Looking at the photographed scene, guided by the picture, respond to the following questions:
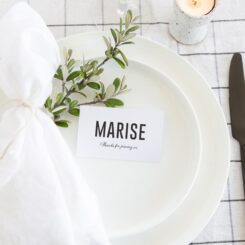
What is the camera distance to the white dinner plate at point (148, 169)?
65 centimetres

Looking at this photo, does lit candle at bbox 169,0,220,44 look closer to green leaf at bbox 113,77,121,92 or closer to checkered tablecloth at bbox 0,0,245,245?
checkered tablecloth at bbox 0,0,245,245

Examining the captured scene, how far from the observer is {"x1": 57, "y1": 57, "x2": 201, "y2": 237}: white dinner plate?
646mm

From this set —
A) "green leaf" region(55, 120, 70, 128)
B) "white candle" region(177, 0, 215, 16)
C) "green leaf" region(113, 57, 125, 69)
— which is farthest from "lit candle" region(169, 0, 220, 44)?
"green leaf" region(55, 120, 70, 128)

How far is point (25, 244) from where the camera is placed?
573 mm

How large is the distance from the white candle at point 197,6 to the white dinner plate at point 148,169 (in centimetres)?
10

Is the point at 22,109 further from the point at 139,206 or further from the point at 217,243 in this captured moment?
the point at 217,243

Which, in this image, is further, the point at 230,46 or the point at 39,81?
the point at 230,46

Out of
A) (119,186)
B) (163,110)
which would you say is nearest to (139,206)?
(119,186)

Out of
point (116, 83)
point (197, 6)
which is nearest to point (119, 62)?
point (116, 83)

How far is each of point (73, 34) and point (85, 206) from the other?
0.92 ft

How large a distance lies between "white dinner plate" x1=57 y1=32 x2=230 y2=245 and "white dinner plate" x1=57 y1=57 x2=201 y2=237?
0.01m

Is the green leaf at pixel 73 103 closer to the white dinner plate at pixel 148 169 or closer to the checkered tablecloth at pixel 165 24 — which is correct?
the white dinner plate at pixel 148 169

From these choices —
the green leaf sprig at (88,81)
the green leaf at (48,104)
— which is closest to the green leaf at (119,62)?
the green leaf sprig at (88,81)

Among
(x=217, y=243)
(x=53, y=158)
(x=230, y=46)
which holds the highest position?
(x=230, y=46)
